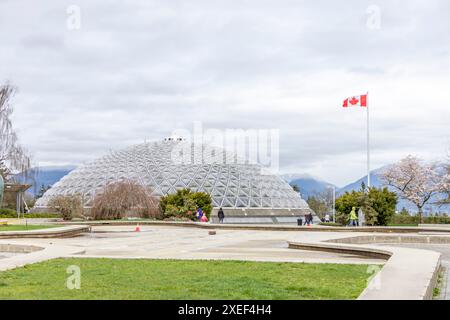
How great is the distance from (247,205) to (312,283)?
39811 millimetres

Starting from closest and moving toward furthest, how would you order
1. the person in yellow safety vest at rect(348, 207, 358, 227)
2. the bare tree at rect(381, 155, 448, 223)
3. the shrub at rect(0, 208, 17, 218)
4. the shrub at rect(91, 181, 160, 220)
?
1. the person in yellow safety vest at rect(348, 207, 358, 227)
2. the shrub at rect(0, 208, 17, 218)
3. the shrub at rect(91, 181, 160, 220)
4. the bare tree at rect(381, 155, 448, 223)

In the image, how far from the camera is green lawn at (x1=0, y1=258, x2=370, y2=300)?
7953mm

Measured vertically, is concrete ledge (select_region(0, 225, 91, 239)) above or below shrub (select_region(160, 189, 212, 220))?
below

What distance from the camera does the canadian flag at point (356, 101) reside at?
35.6 m

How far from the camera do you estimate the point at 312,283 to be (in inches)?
355

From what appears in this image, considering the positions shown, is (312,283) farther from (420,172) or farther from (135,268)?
(420,172)

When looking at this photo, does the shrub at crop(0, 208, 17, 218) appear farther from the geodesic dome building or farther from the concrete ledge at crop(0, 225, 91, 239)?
the concrete ledge at crop(0, 225, 91, 239)

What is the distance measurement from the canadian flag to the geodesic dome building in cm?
1446

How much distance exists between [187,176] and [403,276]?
43408mm

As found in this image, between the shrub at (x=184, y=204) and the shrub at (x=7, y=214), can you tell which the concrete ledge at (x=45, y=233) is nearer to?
the shrub at (x=184, y=204)

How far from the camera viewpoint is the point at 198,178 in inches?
2040

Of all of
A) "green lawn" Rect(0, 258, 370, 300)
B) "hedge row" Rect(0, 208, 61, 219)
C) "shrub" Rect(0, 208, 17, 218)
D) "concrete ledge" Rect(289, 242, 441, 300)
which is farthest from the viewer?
"hedge row" Rect(0, 208, 61, 219)

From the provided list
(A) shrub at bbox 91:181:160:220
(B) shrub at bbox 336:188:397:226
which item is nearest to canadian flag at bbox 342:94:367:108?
(B) shrub at bbox 336:188:397:226
